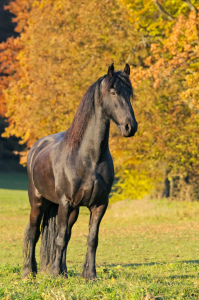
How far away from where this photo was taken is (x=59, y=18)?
2128 centimetres

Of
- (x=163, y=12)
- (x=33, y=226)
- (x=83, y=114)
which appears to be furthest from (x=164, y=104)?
(x=83, y=114)

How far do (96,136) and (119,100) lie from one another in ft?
2.05

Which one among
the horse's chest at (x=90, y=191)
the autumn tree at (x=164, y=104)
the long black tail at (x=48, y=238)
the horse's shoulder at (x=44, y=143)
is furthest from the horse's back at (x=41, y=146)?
the autumn tree at (x=164, y=104)

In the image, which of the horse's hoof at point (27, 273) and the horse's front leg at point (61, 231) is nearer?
the horse's front leg at point (61, 231)

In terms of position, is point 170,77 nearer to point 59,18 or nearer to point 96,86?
point 59,18

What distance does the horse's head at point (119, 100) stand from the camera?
575 centimetres

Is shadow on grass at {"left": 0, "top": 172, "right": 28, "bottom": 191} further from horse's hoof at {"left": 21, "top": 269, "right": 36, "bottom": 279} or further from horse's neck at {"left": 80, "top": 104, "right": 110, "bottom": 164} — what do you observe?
horse's neck at {"left": 80, "top": 104, "right": 110, "bottom": 164}

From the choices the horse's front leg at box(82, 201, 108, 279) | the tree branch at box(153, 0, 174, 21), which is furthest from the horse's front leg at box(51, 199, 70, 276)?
the tree branch at box(153, 0, 174, 21)

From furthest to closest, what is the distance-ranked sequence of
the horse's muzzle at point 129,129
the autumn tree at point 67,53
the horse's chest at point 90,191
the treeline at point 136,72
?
the autumn tree at point 67,53
the treeline at point 136,72
the horse's chest at point 90,191
the horse's muzzle at point 129,129

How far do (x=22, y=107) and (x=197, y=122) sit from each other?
9.25 metres

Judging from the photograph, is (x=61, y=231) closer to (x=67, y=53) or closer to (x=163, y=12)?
(x=163, y=12)

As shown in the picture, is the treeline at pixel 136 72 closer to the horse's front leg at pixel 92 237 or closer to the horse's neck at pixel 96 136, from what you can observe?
the horse's neck at pixel 96 136

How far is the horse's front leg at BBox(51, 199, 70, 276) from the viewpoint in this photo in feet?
21.0

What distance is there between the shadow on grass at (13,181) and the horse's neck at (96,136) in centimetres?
3164
